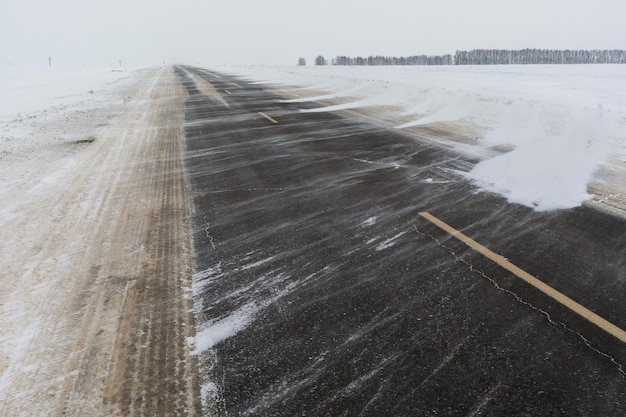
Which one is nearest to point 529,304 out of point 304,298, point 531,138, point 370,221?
point 304,298

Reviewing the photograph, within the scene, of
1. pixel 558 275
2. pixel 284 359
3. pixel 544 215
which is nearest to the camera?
pixel 284 359

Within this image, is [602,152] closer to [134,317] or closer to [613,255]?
[613,255]

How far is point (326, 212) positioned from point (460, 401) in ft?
10.3

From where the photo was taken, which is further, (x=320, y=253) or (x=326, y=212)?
(x=326, y=212)

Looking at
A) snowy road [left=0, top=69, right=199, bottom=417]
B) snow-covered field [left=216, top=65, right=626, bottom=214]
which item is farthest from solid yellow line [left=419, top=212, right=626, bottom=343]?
snowy road [left=0, top=69, right=199, bottom=417]

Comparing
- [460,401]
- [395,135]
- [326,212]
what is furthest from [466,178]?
[460,401]

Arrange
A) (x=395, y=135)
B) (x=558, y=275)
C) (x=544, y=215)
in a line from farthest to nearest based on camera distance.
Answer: (x=395, y=135) → (x=544, y=215) → (x=558, y=275)

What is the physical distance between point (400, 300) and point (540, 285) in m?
1.23

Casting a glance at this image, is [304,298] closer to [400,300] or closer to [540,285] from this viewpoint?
[400,300]

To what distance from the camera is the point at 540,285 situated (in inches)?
139

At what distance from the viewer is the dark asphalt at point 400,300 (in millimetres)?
2457

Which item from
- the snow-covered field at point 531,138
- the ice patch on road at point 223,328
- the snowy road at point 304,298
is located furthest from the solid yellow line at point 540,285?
the ice patch on road at point 223,328

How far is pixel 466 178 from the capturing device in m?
6.52

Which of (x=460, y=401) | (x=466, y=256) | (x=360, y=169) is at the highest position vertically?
(x=360, y=169)
